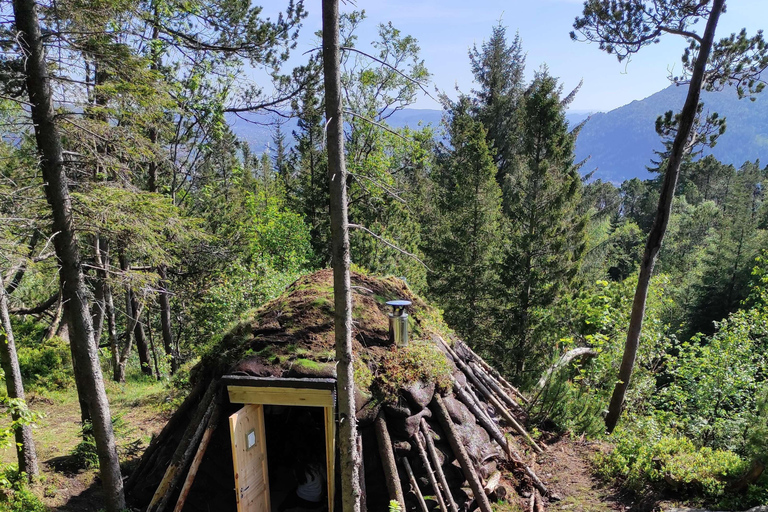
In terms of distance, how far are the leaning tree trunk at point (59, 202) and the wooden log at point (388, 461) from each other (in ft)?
12.7

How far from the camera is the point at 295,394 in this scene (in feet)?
21.5

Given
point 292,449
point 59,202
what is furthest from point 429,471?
point 59,202

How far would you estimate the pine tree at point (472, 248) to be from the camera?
18766mm

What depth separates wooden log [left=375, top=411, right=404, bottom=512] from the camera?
6039mm

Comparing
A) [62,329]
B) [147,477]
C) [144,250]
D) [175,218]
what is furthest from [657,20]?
[62,329]

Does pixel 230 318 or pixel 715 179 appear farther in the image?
pixel 715 179

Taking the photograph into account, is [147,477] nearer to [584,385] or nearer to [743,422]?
[584,385]

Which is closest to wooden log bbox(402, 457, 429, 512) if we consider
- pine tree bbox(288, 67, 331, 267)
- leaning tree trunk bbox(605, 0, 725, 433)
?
leaning tree trunk bbox(605, 0, 725, 433)

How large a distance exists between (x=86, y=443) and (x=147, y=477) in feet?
6.44

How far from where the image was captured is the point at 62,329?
16.0 m

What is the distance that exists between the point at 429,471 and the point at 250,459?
2.62 meters

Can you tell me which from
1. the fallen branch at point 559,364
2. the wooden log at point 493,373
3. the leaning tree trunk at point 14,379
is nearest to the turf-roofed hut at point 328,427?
the leaning tree trunk at point 14,379

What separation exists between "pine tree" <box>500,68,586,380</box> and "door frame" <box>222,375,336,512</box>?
11.3 m

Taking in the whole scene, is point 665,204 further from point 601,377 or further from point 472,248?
point 472,248
